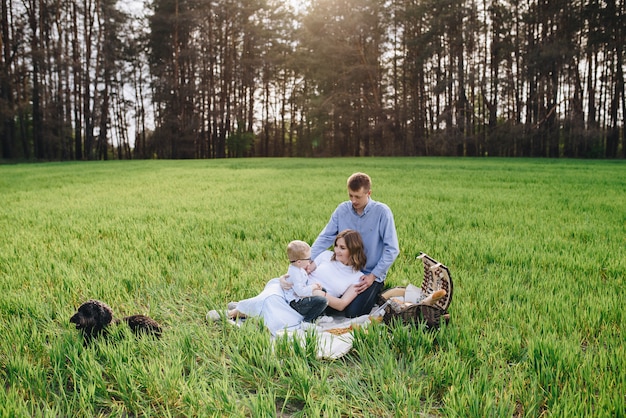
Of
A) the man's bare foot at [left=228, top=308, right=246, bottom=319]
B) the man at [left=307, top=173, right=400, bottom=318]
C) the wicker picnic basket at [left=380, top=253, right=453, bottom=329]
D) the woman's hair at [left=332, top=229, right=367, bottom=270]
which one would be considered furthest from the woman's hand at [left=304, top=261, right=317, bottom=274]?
the wicker picnic basket at [left=380, top=253, right=453, bottom=329]

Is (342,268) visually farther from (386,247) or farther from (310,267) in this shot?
(386,247)

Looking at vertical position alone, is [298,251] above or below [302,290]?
above

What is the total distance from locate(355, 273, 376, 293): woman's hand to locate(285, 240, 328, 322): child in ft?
1.15

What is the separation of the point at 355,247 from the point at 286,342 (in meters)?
1.34

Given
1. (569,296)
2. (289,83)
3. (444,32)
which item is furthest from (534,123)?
(569,296)

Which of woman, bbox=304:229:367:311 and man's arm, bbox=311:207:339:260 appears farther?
man's arm, bbox=311:207:339:260

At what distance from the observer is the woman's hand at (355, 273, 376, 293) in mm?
3633

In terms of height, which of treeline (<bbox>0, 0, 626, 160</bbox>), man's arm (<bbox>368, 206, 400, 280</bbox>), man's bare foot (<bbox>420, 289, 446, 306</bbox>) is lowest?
man's bare foot (<bbox>420, 289, 446, 306</bbox>)

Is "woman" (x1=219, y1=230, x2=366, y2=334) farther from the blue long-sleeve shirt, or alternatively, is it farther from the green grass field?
the green grass field

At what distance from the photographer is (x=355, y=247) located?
12.4 ft

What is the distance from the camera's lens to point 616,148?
99.6ft

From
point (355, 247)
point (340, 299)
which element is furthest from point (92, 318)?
point (355, 247)

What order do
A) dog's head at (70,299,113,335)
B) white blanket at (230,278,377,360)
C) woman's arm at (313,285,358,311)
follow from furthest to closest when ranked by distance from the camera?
1. woman's arm at (313,285,358,311)
2. white blanket at (230,278,377,360)
3. dog's head at (70,299,113,335)

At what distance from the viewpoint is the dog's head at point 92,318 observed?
2.77 metres
